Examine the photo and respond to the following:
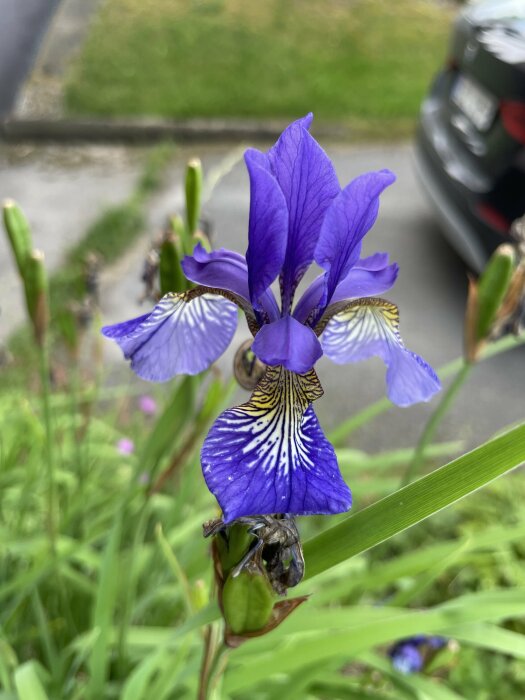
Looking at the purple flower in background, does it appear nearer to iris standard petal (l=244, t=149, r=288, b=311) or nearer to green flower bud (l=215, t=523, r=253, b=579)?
green flower bud (l=215, t=523, r=253, b=579)

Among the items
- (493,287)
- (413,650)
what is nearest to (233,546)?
(493,287)

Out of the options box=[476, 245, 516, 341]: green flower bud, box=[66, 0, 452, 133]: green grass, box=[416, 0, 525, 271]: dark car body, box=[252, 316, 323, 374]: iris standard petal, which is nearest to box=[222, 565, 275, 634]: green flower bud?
box=[252, 316, 323, 374]: iris standard petal

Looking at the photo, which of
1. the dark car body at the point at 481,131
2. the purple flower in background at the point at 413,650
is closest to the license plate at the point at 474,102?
the dark car body at the point at 481,131

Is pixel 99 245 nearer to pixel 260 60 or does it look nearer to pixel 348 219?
pixel 260 60

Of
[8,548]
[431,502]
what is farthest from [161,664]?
[431,502]

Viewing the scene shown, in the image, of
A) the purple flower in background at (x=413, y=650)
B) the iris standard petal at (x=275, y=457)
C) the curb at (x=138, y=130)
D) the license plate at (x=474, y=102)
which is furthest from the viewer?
the curb at (x=138, y=130)

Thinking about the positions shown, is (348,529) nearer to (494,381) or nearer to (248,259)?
(248,259)

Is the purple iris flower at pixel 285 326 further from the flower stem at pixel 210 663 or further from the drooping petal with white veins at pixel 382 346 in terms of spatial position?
the flower stem at pixel 210 663

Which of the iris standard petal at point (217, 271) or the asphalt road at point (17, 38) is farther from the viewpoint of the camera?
the asphalt road at point (17, 38)
